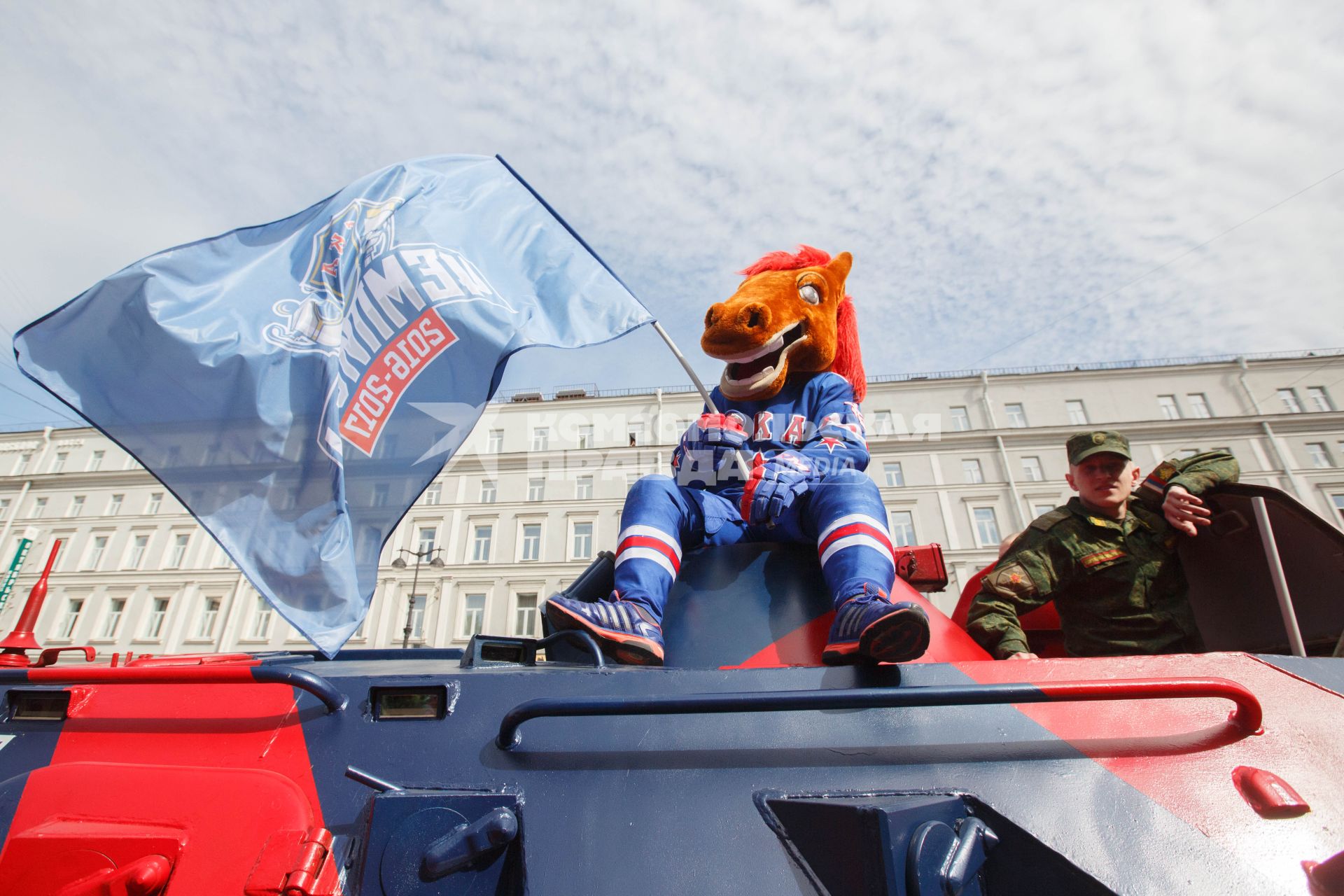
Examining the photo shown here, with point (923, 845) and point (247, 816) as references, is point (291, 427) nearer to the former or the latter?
point (247, 816)

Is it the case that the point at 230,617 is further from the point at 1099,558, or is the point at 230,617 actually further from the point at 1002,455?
the point at 1099,558

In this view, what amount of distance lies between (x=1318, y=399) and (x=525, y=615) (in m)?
34.0

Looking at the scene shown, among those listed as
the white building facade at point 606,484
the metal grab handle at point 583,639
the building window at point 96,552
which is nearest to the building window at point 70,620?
the white building facade at point 606,484

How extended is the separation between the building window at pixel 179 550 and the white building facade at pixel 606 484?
2.9 inches

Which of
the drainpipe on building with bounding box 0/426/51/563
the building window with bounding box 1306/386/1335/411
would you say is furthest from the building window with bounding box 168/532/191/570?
the building window with bounding box 1306/386/1335/411

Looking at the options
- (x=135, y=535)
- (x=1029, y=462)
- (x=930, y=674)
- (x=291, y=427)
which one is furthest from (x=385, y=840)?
(x=135, y=535)

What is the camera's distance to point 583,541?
32.3 metres

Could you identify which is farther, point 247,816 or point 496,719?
point 496,719

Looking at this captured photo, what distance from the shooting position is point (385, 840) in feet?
4.02

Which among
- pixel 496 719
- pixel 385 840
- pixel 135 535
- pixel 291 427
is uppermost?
pixel 135 535

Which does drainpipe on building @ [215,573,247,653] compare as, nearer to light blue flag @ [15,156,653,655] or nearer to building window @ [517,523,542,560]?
building window @ [517,523,542,560]

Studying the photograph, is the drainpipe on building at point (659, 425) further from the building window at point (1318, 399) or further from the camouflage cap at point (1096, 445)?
the camouflage cap at point (1096, 445)

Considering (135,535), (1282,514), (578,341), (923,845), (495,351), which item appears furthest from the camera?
(135,535)

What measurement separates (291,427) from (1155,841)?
2962 mm
